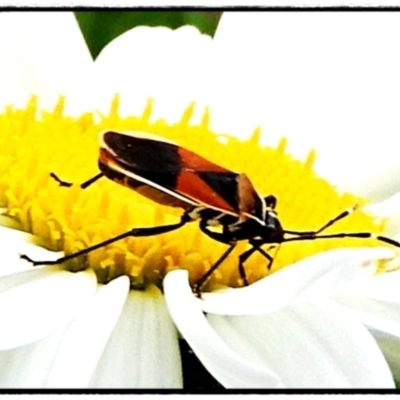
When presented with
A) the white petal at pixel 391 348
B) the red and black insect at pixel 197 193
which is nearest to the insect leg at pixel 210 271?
the red and black insect at pixel 197 193

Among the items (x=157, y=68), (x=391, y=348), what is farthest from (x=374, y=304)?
(x=157, y=68)

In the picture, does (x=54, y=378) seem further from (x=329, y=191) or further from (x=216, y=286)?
(x=329, y=191)

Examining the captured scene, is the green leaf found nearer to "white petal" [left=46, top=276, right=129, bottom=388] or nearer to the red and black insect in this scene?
the red and black insect

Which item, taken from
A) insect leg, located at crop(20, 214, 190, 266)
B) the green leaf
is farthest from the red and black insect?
the green leaf

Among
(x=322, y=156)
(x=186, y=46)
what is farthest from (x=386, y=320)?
(x=186, y=46)

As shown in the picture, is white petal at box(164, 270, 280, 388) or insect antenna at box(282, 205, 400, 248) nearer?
white petal at box(164, 270, 280, 388)
